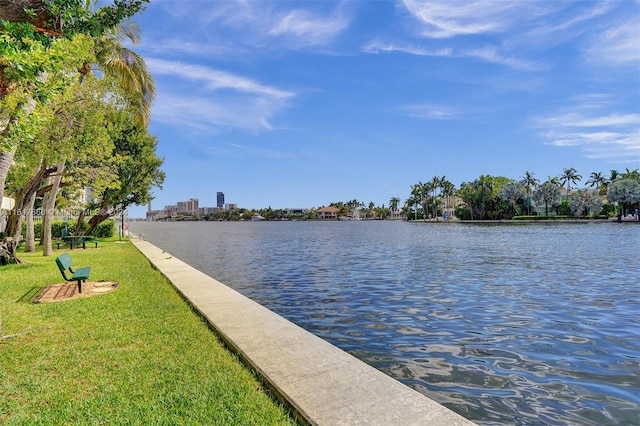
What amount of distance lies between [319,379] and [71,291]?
9944 mm

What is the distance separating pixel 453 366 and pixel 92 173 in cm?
2346

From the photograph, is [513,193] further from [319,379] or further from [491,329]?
[319,379]

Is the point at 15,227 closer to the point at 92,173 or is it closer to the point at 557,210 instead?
the point at 92,173

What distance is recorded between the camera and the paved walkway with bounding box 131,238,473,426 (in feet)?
14.3

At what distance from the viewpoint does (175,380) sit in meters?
5.45

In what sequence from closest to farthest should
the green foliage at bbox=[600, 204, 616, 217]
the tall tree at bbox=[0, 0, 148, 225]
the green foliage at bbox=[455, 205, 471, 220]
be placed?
the tall tree at bbox=[0, 0, 148, 225] < the green foliage at bbox=[600, 204, 616, 217] < the green foliage at bbox=[455, 205, 471, 220]

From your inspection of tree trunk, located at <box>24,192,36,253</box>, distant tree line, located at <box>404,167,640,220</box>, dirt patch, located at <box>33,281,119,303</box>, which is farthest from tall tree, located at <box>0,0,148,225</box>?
distant tree line, located at <box>404,167,640,220</box>

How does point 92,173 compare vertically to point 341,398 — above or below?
above

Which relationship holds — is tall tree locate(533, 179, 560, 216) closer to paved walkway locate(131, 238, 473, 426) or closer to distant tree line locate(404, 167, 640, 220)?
distant tree line locate(404, 167, 640, 220)

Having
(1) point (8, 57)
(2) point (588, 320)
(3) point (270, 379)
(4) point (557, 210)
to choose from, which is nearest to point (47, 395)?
(3) point (270, 379)

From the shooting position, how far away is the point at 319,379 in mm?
5371

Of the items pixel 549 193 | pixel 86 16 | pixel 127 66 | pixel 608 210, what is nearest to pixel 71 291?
pixel 86 16

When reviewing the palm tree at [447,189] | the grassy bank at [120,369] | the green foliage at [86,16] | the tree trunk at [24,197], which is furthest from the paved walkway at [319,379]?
the palm tree at [447,189]

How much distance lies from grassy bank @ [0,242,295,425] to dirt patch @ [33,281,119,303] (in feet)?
2.46
